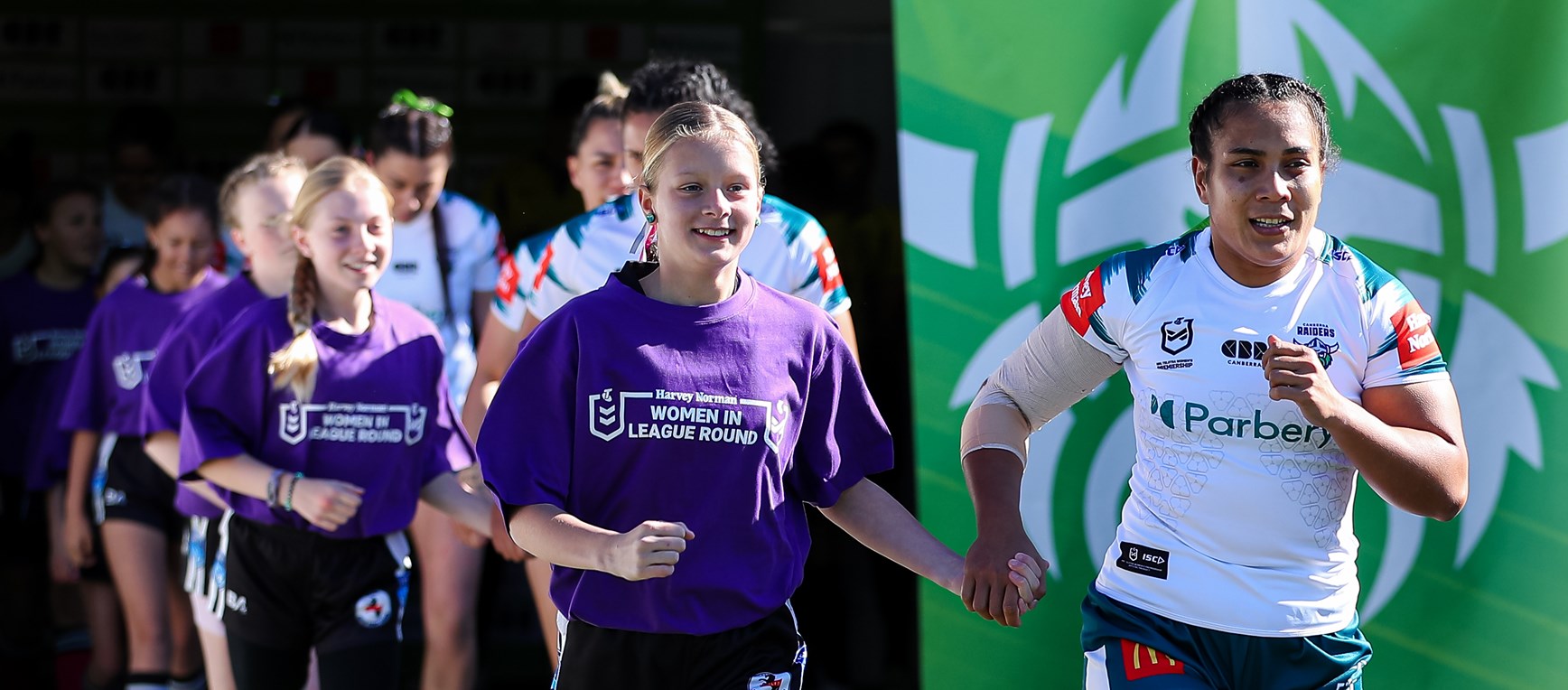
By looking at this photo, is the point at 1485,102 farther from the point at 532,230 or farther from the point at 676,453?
the point at 532,230

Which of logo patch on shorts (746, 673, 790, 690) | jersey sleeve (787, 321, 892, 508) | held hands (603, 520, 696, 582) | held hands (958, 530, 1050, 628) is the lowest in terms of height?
logo patch on shorts (746, 673, 790, 690)

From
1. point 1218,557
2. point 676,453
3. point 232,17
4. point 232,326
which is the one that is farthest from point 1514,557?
point 232,17

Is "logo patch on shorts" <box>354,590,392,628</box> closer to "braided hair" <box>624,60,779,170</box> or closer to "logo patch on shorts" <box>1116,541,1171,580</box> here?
"braided hair" <box>624,60,779,170</box>

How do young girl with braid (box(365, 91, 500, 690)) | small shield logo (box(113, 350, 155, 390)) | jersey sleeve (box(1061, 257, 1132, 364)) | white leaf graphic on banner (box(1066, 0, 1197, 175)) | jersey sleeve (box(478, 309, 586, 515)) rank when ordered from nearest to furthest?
jersey sleeve (box(478, 309, 586, 515)) → jersey sleeve (box(1061, 257, 1132, 364)) → white leaf graphic on banner (box(1066, 0, 1197, 175)) → young girl with braid (box(365, 91, 500, 690)) → small shield logo (box(113, 350, 155, 390))

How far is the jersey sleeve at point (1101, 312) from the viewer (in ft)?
8.70

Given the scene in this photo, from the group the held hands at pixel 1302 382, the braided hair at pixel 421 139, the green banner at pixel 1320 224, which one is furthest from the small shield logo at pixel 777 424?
the braided hair at pixel 421 139

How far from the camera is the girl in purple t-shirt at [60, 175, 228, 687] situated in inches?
175

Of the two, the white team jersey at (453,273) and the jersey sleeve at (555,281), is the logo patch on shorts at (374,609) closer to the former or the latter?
A: the jersey sleeve at (555,281)

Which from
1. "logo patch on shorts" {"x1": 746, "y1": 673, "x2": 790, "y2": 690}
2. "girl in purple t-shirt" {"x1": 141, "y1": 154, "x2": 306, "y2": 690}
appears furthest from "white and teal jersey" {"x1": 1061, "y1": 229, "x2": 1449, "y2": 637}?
"girl in purple t-shirt" {"x1": 141, "y1": 154, "x2": 306, "y2": 690}

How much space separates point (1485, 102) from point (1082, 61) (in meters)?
0.96

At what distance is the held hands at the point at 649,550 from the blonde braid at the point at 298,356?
142cm

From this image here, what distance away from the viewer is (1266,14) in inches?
152

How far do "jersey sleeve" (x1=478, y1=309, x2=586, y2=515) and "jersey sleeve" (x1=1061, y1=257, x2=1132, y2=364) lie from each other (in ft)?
2.88

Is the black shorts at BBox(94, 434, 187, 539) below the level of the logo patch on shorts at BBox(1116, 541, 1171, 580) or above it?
above
